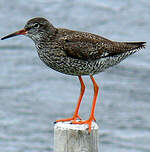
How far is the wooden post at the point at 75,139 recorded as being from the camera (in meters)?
6.40

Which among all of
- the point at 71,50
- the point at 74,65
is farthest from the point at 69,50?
the point at 74,65

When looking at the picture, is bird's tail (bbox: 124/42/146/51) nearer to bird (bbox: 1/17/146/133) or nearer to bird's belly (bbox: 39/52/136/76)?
bird (bbox: 1/17/146/133)

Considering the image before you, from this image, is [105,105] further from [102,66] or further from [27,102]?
[102,66]

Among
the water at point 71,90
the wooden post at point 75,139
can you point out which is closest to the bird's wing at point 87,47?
the wooden post at point 75,139

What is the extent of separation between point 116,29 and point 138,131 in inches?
271

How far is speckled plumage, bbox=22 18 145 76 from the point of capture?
7621mm

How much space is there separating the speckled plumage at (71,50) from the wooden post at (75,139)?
4.53ft

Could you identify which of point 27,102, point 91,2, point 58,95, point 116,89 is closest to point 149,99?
point 116,89

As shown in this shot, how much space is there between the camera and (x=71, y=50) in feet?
25.1

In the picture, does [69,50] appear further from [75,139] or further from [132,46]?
[75,139]

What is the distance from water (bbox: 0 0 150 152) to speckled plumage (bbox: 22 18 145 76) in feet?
19.9

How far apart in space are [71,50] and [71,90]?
8597 mm

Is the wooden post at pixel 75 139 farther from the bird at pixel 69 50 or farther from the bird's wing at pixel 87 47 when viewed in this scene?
the bird's wing at pixel 87 47

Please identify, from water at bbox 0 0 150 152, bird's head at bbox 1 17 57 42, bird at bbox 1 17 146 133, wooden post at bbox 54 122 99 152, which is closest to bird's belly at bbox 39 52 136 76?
bird at bbox 1 17 146 133
